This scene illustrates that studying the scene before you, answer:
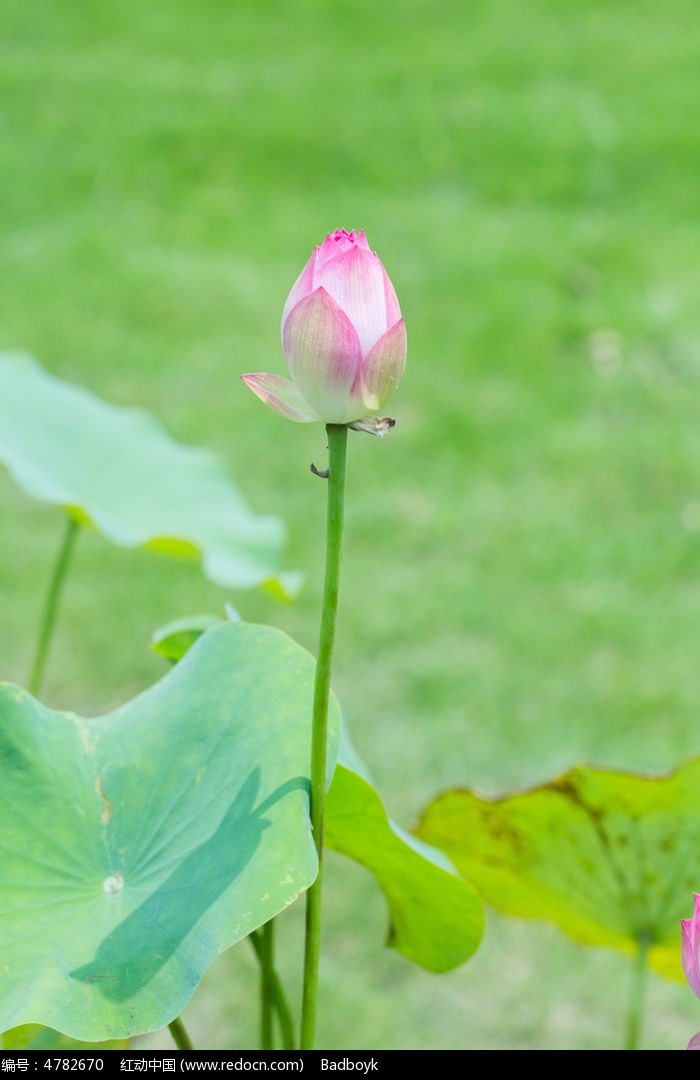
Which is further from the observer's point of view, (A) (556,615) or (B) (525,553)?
(B) (525,553)

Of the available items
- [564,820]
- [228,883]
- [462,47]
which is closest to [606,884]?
[564,820]

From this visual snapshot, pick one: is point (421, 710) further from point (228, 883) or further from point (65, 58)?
point (65, 58)

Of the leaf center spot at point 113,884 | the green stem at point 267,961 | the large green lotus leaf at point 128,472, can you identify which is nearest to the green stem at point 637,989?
the green stem at point 267,961

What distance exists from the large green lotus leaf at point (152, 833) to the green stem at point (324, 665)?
0.02 metres

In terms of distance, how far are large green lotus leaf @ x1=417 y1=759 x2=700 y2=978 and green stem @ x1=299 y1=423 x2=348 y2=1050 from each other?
27 centimetres

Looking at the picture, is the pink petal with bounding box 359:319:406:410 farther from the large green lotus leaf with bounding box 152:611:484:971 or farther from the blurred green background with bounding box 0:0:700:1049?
the blurred green background with bounding box 0:0:700:1049

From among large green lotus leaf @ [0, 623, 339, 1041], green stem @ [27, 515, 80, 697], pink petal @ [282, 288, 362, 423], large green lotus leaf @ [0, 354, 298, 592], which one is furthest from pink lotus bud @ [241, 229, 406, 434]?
large green lotus leaf @ [0, 354, 298, 592]

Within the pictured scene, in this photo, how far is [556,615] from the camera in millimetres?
2391

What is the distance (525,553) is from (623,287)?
4.09ft

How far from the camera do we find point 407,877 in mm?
820

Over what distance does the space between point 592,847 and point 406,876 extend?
16cm

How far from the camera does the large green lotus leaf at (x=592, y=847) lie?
868 mm

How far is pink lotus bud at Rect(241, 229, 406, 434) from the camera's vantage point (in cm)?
57

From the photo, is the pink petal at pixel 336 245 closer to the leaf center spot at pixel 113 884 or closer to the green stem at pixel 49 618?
the leaf center spot at pixel 113 884
